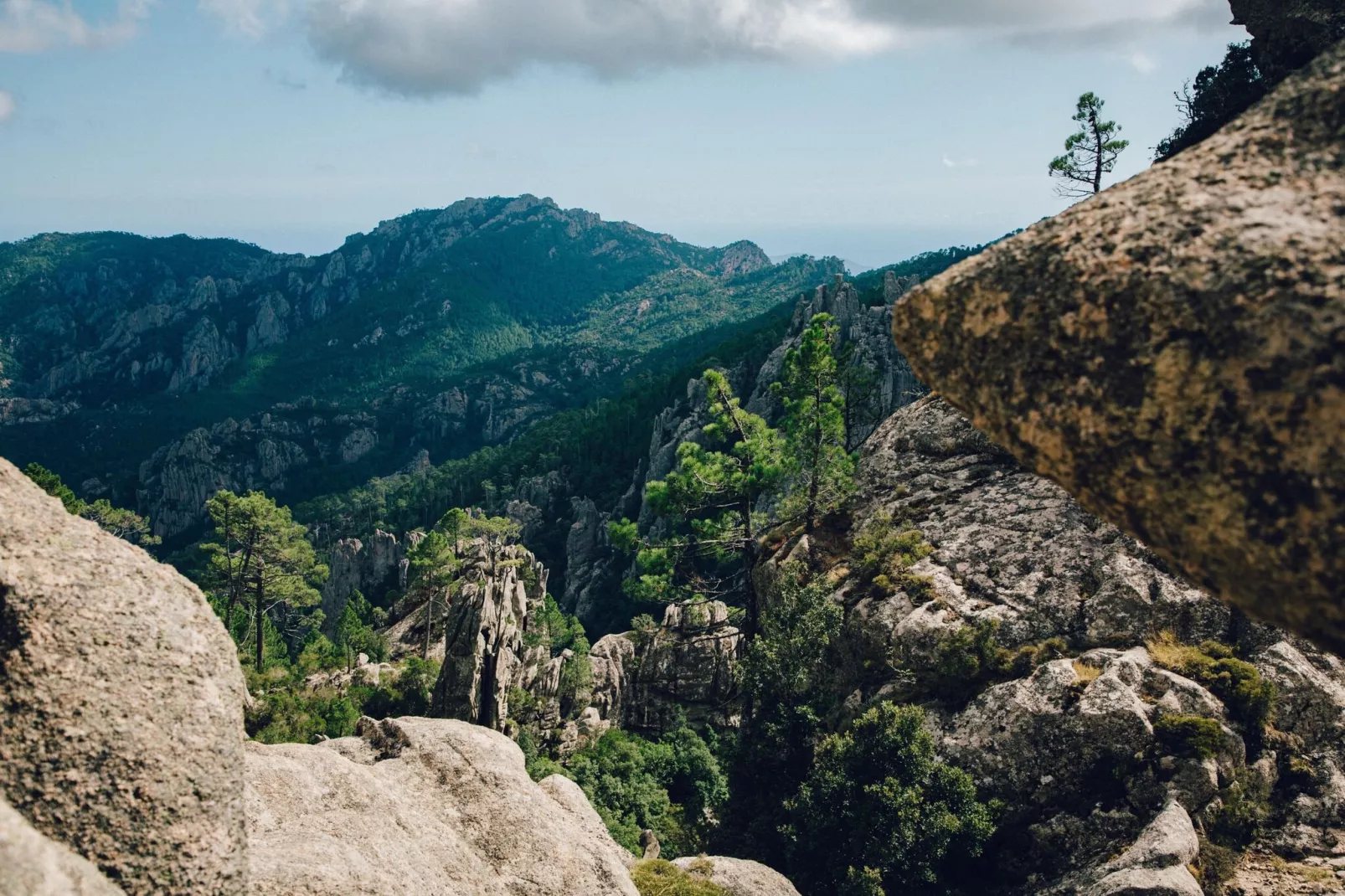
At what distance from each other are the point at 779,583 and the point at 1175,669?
13.4m

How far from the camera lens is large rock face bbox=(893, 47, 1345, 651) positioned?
14.2 feet

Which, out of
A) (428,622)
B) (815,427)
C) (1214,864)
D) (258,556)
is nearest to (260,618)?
(258,556)

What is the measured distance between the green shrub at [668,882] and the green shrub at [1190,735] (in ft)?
40.3

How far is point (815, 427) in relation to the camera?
3116 cm

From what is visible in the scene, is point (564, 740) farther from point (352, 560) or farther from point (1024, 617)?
point (352, 560)

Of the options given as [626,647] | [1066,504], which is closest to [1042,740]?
[1066,504]

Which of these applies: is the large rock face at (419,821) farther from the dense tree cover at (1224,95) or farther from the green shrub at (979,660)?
the dense tree cover at (1224,95)

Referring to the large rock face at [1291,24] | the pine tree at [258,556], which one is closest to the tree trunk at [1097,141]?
the large rock face at [1291,24]

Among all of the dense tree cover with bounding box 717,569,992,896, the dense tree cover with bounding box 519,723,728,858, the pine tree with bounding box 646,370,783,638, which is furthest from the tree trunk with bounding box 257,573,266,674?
the dense tree cover with bounding box 717,569,992,896

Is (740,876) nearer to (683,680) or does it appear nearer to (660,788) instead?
(660,788)

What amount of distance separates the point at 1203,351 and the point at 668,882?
19.5 m

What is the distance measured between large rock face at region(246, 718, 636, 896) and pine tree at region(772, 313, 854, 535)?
16310mm

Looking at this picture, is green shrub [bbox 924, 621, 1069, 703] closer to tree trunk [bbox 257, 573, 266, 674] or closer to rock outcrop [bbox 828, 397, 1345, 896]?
rock outcrop [bbox 828, 397, 1345, 896]

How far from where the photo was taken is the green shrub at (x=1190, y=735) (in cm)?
1797
